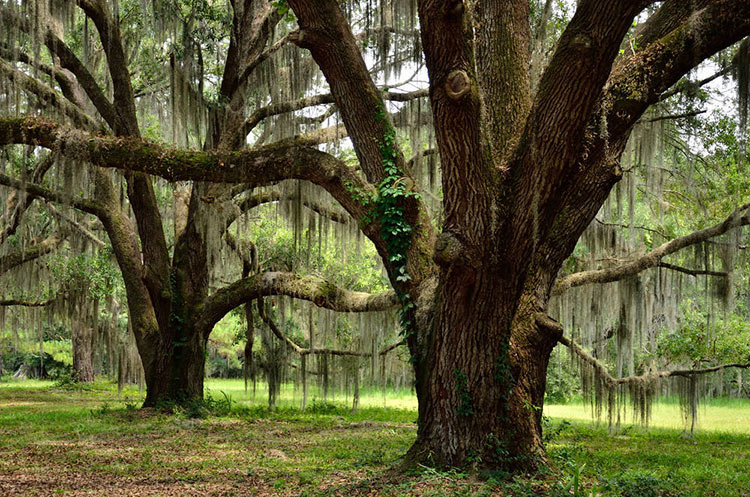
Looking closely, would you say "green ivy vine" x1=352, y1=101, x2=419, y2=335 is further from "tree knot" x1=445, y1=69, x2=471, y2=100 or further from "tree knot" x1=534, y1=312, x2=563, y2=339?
"tree knot" x1=445, y1=69, x2=471, y2=100

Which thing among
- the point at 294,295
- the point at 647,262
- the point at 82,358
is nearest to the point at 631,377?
the point at 647,262

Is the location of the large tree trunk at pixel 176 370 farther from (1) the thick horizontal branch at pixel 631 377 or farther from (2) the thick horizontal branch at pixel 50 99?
(1) the thick horizontal branch at pixel 631 377

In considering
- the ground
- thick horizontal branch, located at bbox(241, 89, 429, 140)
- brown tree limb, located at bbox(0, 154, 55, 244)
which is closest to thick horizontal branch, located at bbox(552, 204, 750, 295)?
the ground

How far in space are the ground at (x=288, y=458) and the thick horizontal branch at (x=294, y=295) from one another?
1.52 m

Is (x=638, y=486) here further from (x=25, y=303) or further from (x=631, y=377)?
(x=25, y=303)

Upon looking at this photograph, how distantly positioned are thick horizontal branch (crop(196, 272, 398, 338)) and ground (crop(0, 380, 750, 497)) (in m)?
1.52

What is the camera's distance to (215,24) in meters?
11.1

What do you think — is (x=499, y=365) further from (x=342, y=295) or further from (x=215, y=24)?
(x=215, y=24)

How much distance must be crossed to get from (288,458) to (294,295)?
2.87 metres

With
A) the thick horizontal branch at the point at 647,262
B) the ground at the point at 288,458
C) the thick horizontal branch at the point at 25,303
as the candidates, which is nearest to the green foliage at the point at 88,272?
the thick horizontal branch at the point at 25,303

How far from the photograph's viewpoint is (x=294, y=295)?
9453 mm

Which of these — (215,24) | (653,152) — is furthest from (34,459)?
(653,152)

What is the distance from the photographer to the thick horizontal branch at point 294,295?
8930 mm

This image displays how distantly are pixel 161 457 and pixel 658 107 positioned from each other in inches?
284
